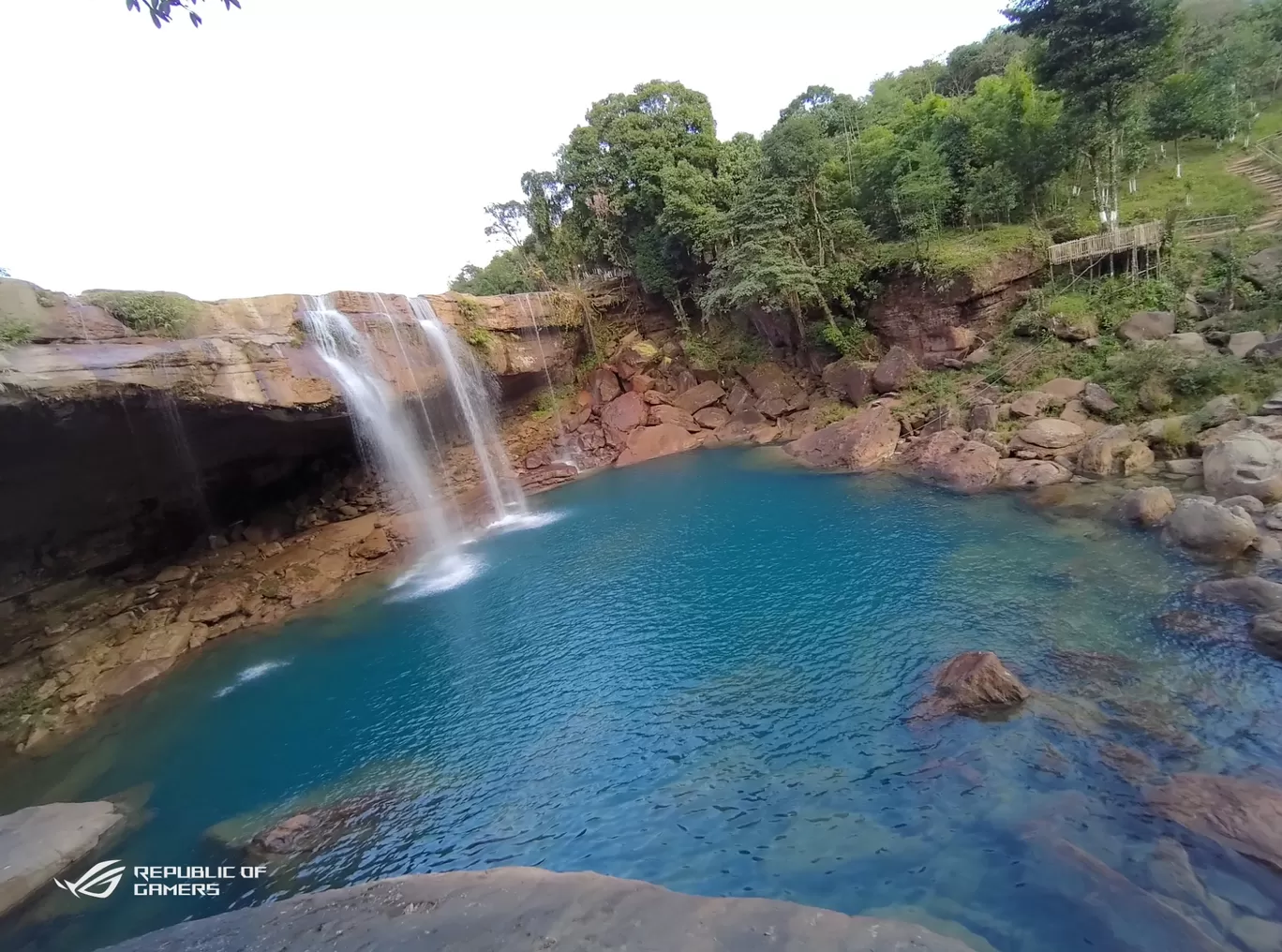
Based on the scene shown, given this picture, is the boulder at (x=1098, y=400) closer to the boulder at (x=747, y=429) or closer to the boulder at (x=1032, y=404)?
the boulder at (x=1032, y=404)

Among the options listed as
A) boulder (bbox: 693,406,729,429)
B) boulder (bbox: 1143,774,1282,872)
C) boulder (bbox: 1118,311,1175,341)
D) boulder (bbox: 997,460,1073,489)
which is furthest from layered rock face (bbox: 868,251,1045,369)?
boulder (bbox: 1143,774,1282,872)

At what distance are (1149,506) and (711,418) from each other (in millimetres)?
17486

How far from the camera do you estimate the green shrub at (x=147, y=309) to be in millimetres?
16422

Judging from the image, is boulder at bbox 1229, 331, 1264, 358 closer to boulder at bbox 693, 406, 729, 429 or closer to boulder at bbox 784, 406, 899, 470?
boulder at bbox 784, 406, 899, 470

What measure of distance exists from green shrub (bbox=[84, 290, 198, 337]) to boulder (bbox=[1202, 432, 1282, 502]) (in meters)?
24.1

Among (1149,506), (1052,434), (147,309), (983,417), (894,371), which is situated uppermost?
(147,309)

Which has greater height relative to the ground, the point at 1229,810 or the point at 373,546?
the point at 373,546

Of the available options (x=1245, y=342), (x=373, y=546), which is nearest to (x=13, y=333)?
(x=373, y=546)

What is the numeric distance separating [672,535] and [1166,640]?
36.4 ft

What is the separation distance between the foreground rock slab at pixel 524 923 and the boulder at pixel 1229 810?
303cm

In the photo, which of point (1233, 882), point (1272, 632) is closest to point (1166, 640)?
point (1272, 632)

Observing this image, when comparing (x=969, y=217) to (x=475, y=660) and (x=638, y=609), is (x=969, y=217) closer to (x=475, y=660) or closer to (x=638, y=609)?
(x=638, y=609)

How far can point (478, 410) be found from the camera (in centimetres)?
2631

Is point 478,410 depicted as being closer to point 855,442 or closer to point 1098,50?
point 855,442
